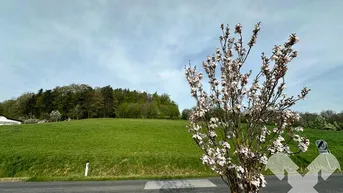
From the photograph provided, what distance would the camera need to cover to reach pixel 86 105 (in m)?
68.9

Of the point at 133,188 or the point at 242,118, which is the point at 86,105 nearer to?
the point at 133,188

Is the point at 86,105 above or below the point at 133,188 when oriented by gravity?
above

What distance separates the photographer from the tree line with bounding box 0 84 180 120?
65.5m

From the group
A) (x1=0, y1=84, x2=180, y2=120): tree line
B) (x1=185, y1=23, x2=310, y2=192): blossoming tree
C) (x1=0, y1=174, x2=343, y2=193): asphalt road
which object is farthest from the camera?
(x1=0, y1=84, x2=180, y2=120): tree line

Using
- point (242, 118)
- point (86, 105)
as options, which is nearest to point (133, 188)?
point (242, 118)

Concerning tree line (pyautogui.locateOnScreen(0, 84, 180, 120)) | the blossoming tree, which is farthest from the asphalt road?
tree line (pyautogui.locateOnScreen(0, 84, 180, 120))

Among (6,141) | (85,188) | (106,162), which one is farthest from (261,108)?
(6,141)

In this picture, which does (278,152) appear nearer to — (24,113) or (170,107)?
(170,107)

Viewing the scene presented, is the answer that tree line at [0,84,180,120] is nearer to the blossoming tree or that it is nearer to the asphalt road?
the asphalt road

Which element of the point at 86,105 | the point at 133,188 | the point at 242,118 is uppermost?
the point at 86,105

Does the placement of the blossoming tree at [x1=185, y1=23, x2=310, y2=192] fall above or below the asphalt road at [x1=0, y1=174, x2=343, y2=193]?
above

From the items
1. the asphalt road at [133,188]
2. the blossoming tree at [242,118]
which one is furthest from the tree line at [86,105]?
the blossoming tree at [242,118]

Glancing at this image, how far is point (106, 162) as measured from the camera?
13523 millimetres

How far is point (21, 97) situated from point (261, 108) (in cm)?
9179
